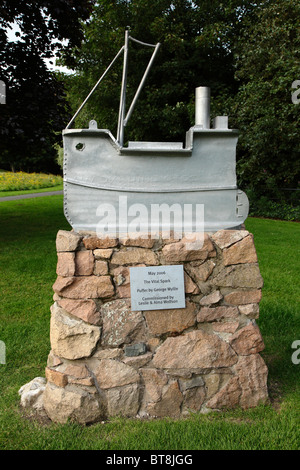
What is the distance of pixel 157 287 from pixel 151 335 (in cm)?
36

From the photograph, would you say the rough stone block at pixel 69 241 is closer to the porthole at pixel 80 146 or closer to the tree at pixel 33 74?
the porthole at pixel 80 146

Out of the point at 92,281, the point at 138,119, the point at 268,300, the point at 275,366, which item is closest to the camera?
the point at 92,281

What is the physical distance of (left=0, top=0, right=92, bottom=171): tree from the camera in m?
7.70

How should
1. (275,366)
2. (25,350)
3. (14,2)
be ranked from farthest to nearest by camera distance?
(14,2) < (25,350) < (275,366)

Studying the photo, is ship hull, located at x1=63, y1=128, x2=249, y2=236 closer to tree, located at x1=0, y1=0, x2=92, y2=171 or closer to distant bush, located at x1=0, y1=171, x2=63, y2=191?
tree, located at x1=0, y1=0, x2=92, y2=171

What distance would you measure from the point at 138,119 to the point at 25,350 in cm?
1084

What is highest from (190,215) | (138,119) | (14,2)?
(14,2)

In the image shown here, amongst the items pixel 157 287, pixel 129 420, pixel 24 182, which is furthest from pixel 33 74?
pixel 24 182

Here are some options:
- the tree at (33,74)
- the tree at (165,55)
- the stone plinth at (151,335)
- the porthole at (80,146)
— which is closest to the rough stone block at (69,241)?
the stone plinth at (151,335)

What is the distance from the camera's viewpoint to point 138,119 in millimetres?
13672

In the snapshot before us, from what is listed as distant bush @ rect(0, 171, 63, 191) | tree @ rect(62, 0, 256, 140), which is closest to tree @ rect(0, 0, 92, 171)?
tree @ rect(62, 0, 256, 140)

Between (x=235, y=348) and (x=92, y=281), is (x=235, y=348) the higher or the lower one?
the lower one

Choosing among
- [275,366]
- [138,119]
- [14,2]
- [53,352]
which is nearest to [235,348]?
[275,366]
